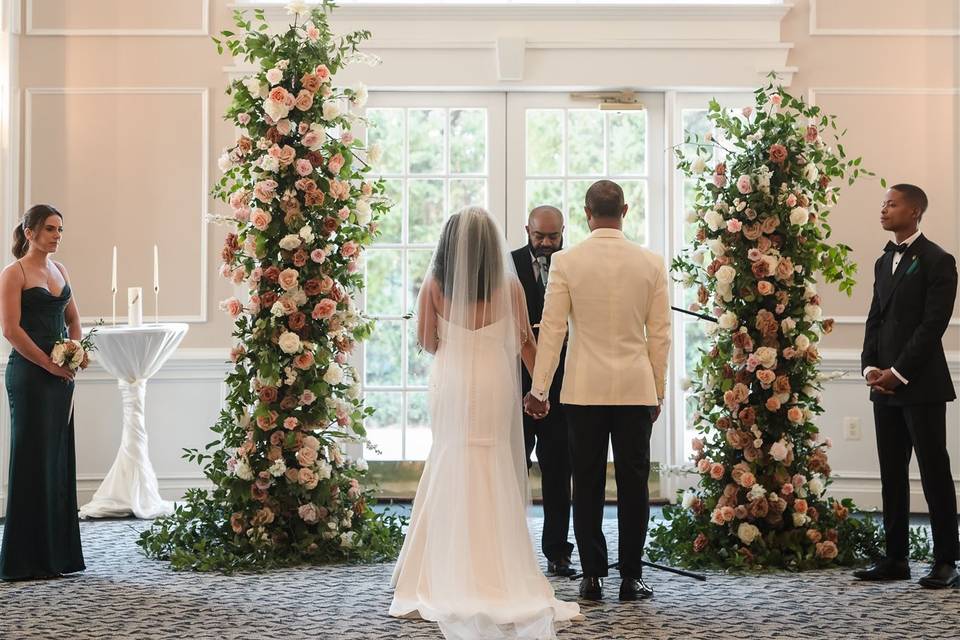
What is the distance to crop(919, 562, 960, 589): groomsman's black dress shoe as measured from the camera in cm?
440

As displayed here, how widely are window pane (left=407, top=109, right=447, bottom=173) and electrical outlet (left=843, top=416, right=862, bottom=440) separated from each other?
2.93 metres

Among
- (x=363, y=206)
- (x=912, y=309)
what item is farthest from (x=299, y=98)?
(x=912, y=309)

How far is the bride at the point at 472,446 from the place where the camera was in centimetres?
394

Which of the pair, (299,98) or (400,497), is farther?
(400,497)

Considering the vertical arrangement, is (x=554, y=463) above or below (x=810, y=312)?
below

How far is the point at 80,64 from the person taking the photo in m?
6.74

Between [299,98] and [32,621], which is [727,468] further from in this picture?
[32,621]

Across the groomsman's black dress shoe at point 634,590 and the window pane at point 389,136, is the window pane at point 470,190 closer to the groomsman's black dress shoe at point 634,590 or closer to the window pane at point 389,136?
the window pane at point 389,136

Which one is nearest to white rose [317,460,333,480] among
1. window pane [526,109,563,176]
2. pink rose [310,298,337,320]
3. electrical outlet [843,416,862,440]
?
pink rose [310,298,337,320]

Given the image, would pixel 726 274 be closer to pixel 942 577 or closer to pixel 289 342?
pixel 942 577

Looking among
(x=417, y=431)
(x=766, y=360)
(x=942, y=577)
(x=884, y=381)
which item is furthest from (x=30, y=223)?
(x=942, y=577)

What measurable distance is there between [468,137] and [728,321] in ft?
8.52

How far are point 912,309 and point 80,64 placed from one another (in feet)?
16.4

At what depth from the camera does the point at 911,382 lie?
4457mm
